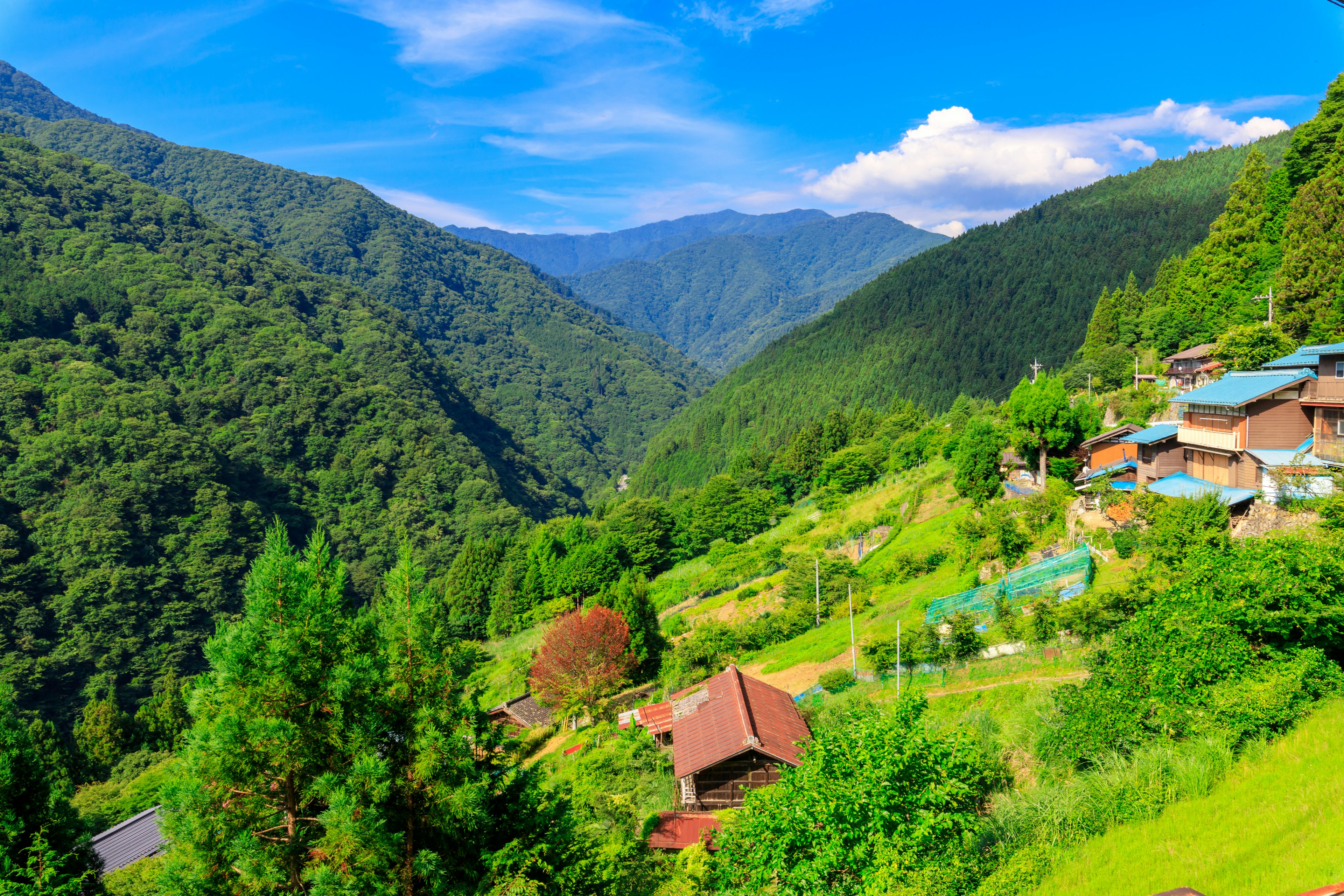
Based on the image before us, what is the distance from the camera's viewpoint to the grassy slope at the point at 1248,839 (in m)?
5.88

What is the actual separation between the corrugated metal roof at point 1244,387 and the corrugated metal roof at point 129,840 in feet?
134

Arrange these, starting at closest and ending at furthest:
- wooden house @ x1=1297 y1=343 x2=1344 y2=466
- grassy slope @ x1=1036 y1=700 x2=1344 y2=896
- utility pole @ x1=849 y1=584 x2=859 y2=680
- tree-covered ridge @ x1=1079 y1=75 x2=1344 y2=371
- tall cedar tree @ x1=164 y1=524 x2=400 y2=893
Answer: grassy slope @ x1=1036 y1=700 x2=1344 y2=896, tall cedar tree @ x1=164 y1=524 x2=400 y2=893, wooden house @ x1=1297 y1=343 x2=1344 y2=466, utility pole @ x1=849 y1=584 x2=859 y2=680, tree-covered ridge @ x1=1079 y1=75 x2=1344 y2=371

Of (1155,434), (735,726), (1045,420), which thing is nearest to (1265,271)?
(1045,420)

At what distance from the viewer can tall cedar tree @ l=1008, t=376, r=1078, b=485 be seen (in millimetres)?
31406

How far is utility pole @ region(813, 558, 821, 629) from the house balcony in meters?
16.6

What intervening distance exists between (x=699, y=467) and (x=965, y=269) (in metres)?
80.8

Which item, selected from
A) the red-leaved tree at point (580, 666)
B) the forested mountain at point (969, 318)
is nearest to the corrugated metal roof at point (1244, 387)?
the red-leaved tree at point (580, 666)

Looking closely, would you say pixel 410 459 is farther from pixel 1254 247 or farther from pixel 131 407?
pixel 1254 247

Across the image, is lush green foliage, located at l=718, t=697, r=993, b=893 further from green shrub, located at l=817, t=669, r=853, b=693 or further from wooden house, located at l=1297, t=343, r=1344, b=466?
wooden house, located at l=1297, t=343, r=1344, b=466

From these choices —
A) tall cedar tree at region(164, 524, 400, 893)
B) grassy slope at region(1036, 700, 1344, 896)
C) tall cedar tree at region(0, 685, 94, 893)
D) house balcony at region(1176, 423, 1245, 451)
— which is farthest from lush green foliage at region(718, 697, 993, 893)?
house balcony at region(1176, 423, 1245, 451)

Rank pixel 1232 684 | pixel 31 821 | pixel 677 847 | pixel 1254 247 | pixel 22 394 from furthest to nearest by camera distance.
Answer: pixel 22 394 < pixel 1254 247 < pixel 677 847 < pixel 1232 684 < pixel 31 821

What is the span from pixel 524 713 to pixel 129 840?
15.8 meters

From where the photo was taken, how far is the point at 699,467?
125812 millimetres

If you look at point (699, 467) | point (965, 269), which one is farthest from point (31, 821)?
point (965, 269)
